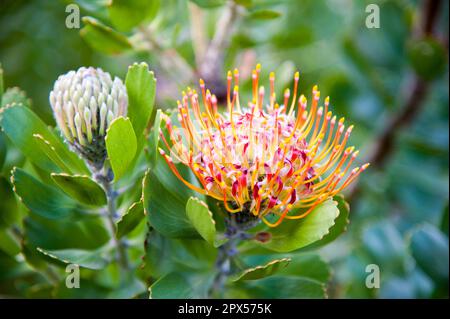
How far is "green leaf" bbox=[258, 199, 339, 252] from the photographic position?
876 mm

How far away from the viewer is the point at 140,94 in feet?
3.14

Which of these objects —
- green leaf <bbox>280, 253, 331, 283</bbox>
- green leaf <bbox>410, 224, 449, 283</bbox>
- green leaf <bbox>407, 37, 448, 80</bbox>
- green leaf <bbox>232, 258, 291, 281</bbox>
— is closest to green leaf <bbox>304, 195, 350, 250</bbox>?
green leaf <bbox>280, 253, 331, 283</bbox>

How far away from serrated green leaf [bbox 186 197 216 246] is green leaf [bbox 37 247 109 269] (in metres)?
0.21

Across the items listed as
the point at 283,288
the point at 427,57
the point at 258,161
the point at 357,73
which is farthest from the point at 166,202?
the point at 357,73

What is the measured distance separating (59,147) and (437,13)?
1.21 metres

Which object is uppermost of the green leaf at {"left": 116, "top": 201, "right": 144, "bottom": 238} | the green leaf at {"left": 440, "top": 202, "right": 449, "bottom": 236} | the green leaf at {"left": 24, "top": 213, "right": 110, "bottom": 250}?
the green leaf at {"left": 116, "top": 201, "right": 144, "bottom": 238}

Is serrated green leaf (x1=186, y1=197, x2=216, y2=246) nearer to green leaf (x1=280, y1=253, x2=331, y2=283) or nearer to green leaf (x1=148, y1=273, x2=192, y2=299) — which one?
green leaf (x1=148, y1=273, x2=192, y2=299)

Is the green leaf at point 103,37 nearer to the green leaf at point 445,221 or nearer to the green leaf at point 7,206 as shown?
the green leaf at point 7,206

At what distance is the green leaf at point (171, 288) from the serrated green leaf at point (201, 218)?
117mm

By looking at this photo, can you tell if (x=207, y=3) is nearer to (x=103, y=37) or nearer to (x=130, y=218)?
(x=103, y=37)

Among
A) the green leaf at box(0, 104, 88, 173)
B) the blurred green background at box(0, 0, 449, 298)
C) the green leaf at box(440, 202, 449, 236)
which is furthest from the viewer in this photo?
the blurred green background at box(0, 0, 449, 298)

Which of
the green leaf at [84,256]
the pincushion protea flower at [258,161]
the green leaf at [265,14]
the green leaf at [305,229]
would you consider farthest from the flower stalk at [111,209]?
the green leaf at [265,14]

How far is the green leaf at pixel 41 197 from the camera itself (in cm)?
96

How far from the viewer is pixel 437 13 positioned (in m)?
1.69
